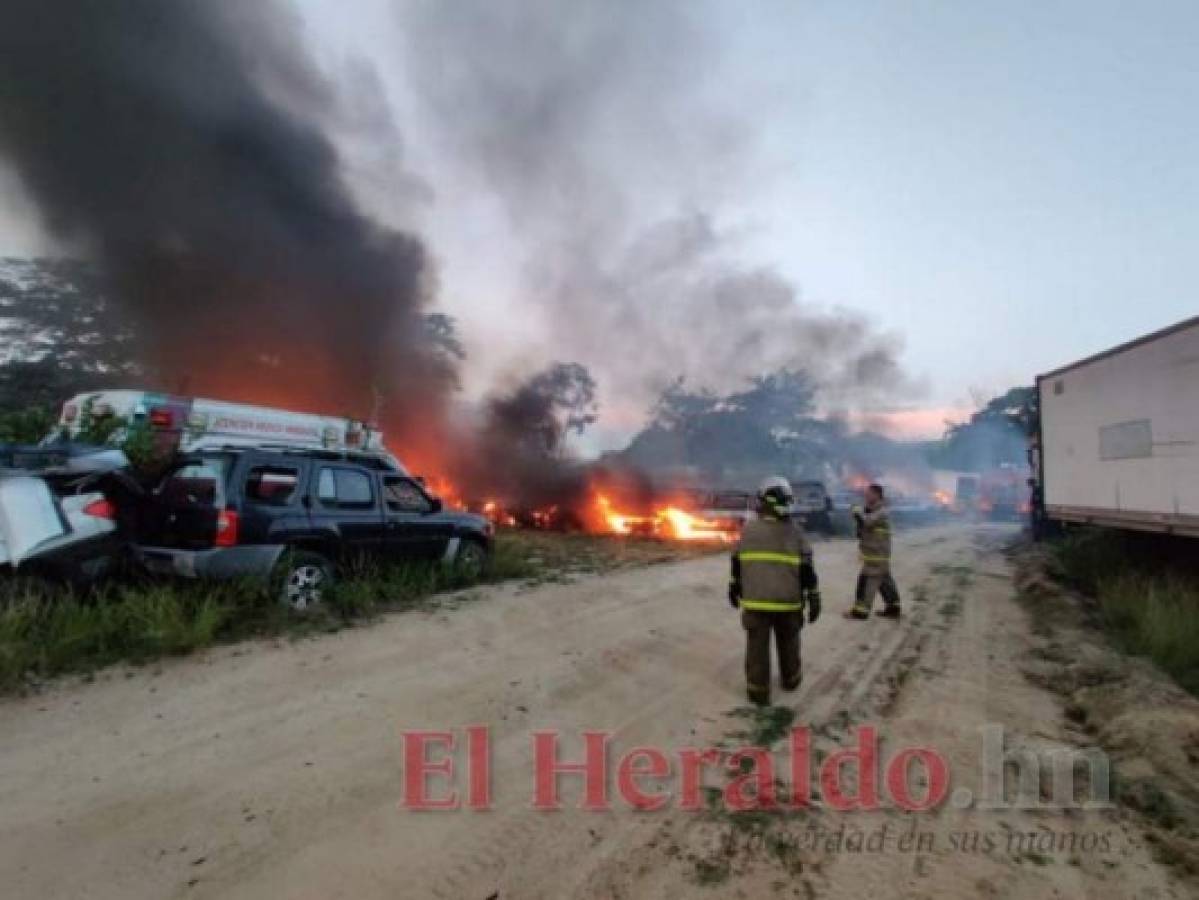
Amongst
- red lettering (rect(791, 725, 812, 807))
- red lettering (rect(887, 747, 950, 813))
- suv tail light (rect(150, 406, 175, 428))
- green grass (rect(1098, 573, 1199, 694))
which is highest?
suv tail light (rect(150, 406, 175, 428))

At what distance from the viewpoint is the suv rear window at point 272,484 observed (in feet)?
21.4

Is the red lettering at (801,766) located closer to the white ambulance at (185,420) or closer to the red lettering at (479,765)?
the red lettering at (479,765)

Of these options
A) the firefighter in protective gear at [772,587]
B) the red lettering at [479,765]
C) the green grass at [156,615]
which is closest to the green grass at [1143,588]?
the firefighter in protective gear at [772,587]

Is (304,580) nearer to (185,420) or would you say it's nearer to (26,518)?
(26,518)

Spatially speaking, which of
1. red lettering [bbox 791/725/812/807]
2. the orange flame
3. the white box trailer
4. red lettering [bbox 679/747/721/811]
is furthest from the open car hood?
the orange flame

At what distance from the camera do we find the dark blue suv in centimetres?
625

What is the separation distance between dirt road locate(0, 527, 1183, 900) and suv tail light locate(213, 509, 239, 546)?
1131mm

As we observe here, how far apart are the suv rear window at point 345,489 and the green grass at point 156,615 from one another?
2.42 feet

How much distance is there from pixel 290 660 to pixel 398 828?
279 centimetres

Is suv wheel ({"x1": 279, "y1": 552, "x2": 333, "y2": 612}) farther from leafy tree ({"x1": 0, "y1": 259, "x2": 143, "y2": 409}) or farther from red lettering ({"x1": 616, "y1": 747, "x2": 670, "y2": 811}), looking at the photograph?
leafy tree ({"x1": 0, "y1": 259, "x2": 143, "y2": 409})

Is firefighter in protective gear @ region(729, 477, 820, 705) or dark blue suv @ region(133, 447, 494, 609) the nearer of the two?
firefighter in protective gear @ region(729, 477, 820, 705)

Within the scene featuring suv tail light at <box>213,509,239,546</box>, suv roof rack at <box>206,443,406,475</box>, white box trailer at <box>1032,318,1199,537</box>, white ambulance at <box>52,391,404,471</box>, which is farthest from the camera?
white ambulance at <box>52,391,404,471</box>

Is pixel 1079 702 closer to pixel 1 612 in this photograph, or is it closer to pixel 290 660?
pixel 290 660

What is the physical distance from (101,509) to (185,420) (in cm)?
395
